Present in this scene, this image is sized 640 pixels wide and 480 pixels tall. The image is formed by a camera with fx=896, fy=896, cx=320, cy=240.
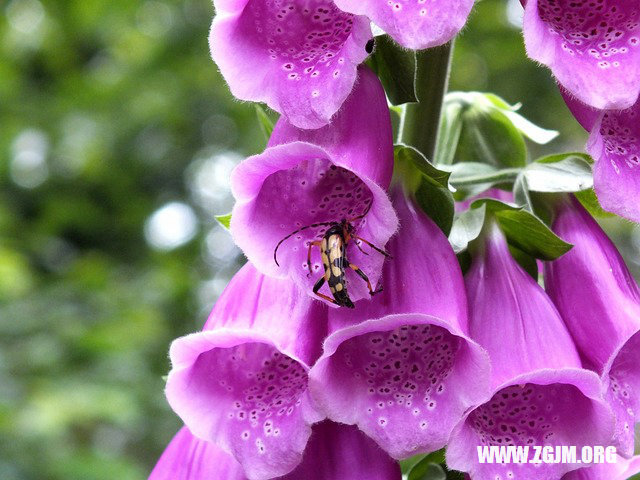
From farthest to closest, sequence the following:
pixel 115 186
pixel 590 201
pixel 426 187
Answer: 1. pixel 115 186
2. pixel 590 201
3. pixel 426 187

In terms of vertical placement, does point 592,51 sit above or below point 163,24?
above

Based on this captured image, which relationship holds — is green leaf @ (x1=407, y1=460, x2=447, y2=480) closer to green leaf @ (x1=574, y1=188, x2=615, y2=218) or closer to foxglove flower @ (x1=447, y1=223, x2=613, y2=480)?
foxglove flower @ (x1=447, y1=223, x2=613, y2=480)

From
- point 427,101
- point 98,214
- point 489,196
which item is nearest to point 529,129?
point 489,196

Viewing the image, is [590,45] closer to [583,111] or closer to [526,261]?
[583,111]

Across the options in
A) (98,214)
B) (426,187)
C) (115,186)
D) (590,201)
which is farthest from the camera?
(115,186)

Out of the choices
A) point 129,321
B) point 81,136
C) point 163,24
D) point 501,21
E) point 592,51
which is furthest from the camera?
point 163,24

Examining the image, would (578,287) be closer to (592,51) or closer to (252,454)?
(592,51)

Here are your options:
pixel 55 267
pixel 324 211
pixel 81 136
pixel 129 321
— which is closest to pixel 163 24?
pixel 81 136
